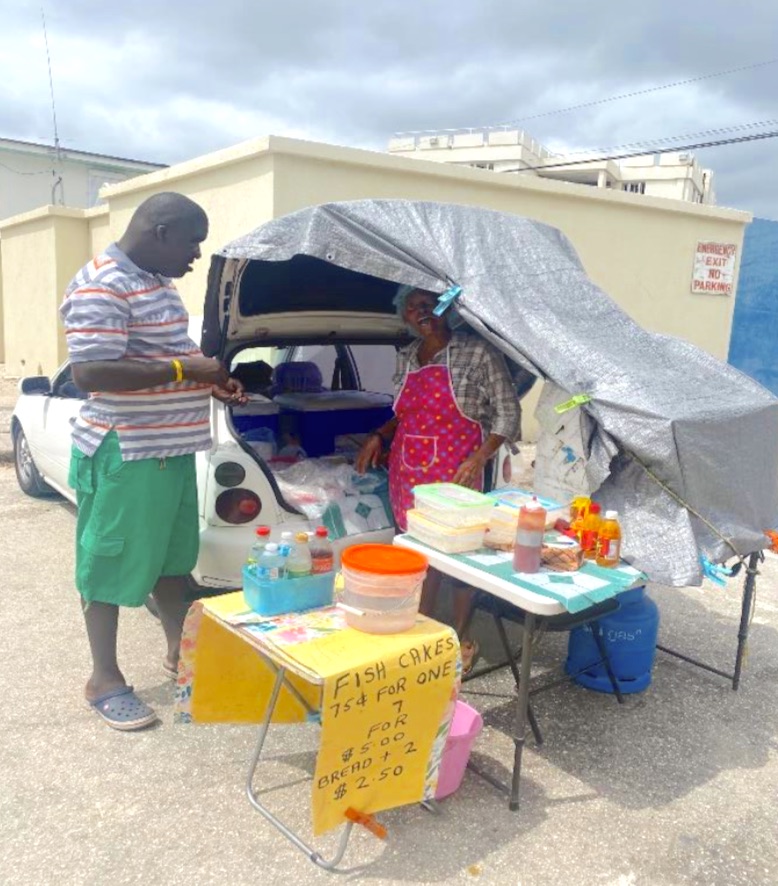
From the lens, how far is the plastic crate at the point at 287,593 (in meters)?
2.57

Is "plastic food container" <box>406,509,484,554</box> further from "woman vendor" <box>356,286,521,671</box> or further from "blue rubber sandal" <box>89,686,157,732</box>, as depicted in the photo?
"blue rubber sandal" <box>89,686,157,732</box>

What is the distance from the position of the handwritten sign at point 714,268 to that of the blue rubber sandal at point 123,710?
28.5ft

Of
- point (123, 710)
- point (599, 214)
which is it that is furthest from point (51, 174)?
point (123, 710)

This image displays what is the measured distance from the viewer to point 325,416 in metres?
4.64

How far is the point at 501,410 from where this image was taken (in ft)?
11.5

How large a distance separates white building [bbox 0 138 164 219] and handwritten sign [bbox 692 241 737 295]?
50.4 feet

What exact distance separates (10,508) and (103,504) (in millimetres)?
3570

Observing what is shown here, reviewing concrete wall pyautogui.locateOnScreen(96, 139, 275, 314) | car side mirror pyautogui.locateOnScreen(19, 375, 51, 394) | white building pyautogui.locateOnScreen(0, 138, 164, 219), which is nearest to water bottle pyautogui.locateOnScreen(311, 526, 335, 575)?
car side mirror pyautogui.locateOnScreen(19, 375, 51, 394)

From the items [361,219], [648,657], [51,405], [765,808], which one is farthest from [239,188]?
[765,808]

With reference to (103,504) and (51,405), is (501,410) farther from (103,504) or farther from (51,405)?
(51,405)

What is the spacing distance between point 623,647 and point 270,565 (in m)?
1.79

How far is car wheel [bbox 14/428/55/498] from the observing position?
6.32 m

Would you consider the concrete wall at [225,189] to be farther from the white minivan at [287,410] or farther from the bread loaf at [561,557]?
the bread loaf at [561,557]

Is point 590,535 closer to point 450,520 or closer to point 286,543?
point 450,520
